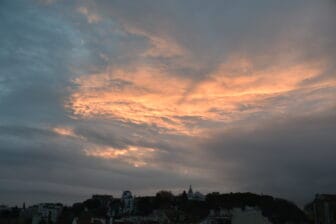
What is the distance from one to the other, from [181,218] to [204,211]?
15860mm

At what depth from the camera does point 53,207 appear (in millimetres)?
178125

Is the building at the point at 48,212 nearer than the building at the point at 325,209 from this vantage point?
No

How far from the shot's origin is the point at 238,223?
72562 millimetres

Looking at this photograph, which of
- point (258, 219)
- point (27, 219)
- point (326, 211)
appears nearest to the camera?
point (258, 219)

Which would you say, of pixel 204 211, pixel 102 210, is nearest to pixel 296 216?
pixel 204 211

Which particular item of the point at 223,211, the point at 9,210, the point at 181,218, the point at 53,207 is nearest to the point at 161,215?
the point at 181,218

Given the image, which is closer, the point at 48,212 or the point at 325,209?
the point at 325,209

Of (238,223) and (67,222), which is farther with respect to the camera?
(67,222)

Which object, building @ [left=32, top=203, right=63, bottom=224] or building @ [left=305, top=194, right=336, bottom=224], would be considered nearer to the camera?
building @ [left=305, top=194, right=336, bottom=224]

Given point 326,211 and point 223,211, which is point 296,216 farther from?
point 326,211

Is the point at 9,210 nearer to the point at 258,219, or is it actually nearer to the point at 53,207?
the point at 53,207

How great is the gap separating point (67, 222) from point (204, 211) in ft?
130

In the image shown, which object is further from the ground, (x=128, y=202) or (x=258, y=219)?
(x=128, y=202)

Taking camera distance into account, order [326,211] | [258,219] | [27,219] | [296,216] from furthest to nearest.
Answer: [27,219], [296,216], [326,211], [258,219]
